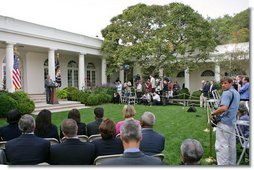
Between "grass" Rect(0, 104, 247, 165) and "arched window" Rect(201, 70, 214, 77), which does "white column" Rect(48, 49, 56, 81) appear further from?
"arched window" Rect(201, 70, 214, 77)

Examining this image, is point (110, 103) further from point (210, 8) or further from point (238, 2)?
point (238, 2)

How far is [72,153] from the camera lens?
2.49 metres

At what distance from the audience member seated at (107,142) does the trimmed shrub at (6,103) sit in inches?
167

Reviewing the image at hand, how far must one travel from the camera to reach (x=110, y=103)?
697cm

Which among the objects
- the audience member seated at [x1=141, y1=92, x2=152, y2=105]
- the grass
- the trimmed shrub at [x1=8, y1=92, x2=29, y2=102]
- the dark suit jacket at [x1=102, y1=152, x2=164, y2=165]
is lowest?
the grass

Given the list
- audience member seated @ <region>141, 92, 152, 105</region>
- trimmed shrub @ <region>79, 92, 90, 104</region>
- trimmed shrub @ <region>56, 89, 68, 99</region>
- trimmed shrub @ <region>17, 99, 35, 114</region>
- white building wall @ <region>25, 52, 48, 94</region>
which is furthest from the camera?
white building wall @ <region>25, 52, 48, 94</region>

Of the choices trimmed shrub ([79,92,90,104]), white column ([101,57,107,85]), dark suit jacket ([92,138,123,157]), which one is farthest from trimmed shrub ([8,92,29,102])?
dark suit jacket ([92,138,123,157])

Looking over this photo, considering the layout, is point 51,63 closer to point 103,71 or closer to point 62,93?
point 62,93

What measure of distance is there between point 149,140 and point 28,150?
1175 millimetres

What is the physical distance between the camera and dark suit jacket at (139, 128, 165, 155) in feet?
8.66

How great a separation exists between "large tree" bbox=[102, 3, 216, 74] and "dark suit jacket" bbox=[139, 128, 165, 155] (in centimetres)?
295

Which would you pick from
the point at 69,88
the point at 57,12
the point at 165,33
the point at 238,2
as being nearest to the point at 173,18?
the point at 165,33


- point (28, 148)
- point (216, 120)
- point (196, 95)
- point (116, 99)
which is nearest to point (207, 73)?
point (196, 95)

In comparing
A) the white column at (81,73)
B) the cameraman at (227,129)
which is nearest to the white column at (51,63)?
the white column at (81,73)
